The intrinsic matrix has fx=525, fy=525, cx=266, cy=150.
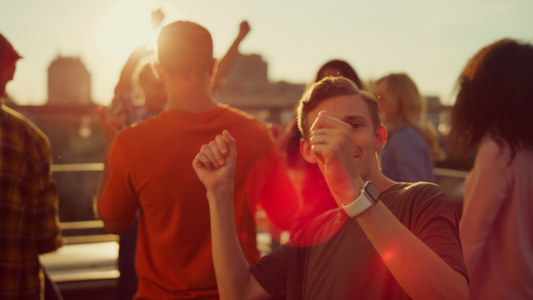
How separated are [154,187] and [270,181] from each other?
0.49 m

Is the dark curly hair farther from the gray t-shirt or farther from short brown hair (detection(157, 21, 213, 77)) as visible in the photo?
short brown hair (detection(157, 21, 213, 77))

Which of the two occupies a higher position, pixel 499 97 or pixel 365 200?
pixel 499 97

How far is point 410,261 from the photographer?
1.23 metres

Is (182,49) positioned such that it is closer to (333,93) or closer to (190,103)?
(190,103)

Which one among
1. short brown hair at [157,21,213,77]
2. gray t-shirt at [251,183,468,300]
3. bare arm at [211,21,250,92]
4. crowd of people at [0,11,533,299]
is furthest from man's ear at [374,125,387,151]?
bare arm at [211,21,250,92]

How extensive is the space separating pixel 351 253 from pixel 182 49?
1.19 metres

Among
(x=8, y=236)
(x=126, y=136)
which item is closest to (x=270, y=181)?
(x=126, y=136)

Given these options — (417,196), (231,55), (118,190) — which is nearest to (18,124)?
(118,190)

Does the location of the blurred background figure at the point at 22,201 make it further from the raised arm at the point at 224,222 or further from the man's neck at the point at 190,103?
the raised arm at the point at 224,222

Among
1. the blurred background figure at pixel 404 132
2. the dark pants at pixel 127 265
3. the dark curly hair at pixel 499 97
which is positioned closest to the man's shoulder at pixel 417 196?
the dark curly hair at pixel 499 97

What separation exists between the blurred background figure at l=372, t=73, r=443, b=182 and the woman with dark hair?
2.19ft

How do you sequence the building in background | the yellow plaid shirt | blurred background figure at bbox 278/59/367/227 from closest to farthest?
blurred background figure at bbox 278/59/367/227
the yellow plaid shirt
the building in background

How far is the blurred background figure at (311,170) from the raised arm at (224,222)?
0.61 meters

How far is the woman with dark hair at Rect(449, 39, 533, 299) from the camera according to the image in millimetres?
2053
